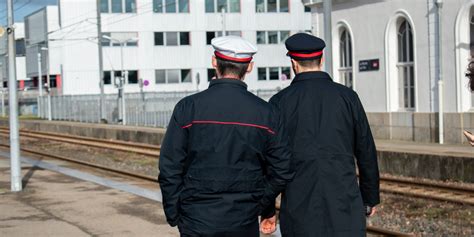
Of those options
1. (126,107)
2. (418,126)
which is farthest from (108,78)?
(418,126)

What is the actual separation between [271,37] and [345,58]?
38754 millimetres

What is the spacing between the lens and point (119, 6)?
63.8 meters

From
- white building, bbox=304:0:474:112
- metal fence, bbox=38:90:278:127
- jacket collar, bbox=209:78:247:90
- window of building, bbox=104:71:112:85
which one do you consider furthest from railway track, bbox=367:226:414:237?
window of building, bbox=104:71:112:85

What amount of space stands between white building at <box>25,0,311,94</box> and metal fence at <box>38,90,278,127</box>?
722 cm

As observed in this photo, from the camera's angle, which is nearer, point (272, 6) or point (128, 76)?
point (128, 76)

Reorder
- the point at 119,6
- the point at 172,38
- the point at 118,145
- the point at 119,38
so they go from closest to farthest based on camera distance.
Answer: the point at 118,145 → the point at 119,38 → the point at 119,6 → the point at 172,38

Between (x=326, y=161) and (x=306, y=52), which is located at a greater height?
(x=306, y=52)

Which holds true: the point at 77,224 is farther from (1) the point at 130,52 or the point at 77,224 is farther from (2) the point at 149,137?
(1) the point at 130,52

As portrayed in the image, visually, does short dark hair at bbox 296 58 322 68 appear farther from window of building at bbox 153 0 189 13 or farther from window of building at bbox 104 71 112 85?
window of building at bbox 153 0 189 13

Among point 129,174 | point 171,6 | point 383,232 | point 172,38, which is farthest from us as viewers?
point 171,6

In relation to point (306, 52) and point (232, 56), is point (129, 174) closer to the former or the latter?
point (306, 52)

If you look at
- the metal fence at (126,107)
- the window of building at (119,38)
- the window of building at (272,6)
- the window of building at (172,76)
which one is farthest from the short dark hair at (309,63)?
the window of building at (272,6)

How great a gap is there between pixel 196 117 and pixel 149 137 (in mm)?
27053

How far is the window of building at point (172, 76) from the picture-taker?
6438cm
